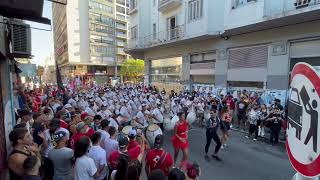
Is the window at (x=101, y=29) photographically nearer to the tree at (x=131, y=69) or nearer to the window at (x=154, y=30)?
the tree at (x=131, y=69)

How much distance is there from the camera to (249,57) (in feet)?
52.0

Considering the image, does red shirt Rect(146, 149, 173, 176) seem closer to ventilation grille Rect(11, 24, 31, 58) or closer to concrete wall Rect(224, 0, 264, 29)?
ventilation grille Rect(11, 24, 31, 58)

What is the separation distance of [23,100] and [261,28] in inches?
505

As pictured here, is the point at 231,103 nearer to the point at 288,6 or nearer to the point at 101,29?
the point at 288,6

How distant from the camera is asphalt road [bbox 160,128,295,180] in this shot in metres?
6.77

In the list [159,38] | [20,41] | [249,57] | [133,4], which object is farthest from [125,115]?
[133,4]

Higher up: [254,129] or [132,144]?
[132,144]

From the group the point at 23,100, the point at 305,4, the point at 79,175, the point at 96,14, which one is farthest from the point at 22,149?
the point at 96,14

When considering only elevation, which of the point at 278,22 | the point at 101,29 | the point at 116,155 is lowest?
the point at 116,155

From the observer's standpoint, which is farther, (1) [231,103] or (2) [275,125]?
(1) [231,103]

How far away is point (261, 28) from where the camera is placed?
14.6 m

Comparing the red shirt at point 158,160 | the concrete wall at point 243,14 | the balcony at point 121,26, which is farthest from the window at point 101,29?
the red shirt at point 158,160

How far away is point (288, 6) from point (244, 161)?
8038 mm

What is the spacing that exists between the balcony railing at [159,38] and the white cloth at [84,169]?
18031 mm
